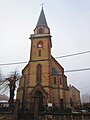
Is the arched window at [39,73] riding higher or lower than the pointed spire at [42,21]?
lower

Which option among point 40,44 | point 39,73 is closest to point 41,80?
point 39,73

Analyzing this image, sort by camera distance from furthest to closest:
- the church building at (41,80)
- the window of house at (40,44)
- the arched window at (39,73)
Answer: the window of house at (40,44) < the arched window at (39,73) < the church building at (41,80)

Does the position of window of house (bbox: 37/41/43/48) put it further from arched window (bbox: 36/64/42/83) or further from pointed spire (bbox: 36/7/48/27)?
pointed spire (bbox: 36/7/48/27)

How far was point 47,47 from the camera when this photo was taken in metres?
34.9

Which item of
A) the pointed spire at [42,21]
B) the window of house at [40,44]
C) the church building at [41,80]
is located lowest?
the church building at [41,80]

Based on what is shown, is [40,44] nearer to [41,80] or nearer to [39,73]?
[39,73]

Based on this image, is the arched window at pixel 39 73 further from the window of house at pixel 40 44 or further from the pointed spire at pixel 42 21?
the pointed spire at pixel 42 21

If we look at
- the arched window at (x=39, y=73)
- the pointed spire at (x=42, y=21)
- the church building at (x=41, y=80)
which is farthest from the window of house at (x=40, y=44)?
the pointed spire at (x=42, y=21)

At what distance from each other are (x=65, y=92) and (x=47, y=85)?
6057mm

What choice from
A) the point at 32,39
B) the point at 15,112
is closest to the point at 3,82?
the point at 32,39

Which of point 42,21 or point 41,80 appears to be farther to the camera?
point 42,21

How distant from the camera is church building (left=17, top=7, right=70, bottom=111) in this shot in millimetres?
31250

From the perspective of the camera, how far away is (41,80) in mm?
32375

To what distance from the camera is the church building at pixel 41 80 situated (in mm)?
31250
